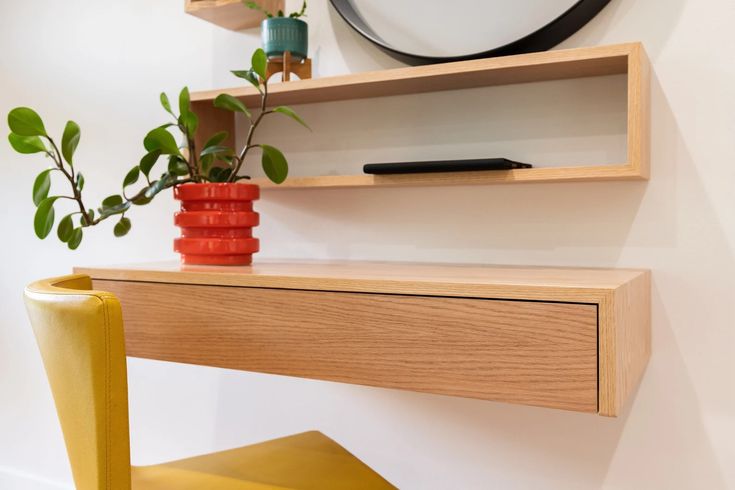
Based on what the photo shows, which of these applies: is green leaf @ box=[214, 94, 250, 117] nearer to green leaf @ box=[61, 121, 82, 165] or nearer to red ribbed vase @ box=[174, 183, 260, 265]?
red ribbed vase @ box=[174, 183, 260, 265]

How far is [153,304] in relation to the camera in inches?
52.9

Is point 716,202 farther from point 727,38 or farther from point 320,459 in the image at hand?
point 320,459

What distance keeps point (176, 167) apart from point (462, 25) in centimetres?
68

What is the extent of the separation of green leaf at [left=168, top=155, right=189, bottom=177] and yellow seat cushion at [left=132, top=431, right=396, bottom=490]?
579mm

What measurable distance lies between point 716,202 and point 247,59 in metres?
1.18

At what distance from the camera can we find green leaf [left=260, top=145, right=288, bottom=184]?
1.49m

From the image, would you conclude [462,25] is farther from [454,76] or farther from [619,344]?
[619,344]

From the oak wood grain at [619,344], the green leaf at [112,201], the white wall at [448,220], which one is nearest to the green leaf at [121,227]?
the green leaf at [112,201]

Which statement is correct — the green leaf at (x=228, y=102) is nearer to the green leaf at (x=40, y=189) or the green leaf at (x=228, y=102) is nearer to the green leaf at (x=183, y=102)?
the green leaf at (x=183, y=102)

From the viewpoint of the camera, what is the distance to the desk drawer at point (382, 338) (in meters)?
0.99

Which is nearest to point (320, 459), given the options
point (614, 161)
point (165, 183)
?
point (165, 183)

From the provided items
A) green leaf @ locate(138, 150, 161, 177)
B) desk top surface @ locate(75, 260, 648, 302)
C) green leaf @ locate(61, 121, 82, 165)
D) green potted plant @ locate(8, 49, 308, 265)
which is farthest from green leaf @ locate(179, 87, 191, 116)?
desk top surface @ locate(75, 260, 648, 302)

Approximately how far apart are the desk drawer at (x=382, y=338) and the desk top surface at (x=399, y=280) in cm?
1

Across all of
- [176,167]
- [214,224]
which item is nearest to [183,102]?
[176,167]
